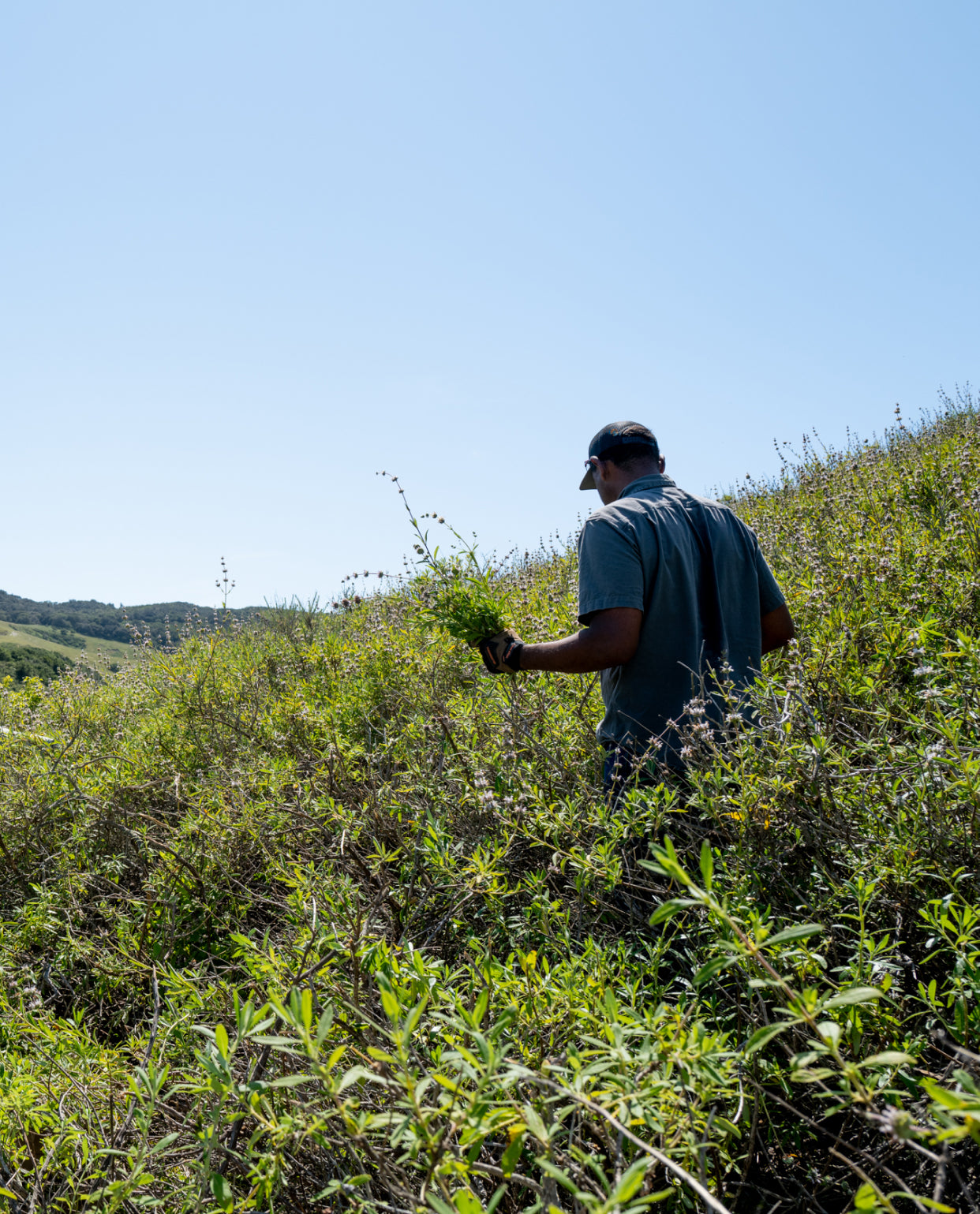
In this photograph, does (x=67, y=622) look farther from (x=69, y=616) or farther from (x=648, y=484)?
(x=648, y=484)

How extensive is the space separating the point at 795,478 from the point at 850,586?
4.10 m

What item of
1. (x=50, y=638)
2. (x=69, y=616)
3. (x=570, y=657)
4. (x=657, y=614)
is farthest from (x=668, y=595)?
(x=69, y=616)

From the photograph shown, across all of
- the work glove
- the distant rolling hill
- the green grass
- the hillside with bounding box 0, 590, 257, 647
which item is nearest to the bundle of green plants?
the work glove

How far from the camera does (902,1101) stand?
1.37 m

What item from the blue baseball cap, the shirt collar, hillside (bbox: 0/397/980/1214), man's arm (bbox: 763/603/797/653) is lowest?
hillside (bbox: 0/397/980/1214)

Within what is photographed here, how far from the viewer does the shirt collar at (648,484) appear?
10.3 ft

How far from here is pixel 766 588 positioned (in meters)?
3.10

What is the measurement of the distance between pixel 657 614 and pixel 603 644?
0.29 meters

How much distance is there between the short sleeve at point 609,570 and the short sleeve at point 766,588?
65cm

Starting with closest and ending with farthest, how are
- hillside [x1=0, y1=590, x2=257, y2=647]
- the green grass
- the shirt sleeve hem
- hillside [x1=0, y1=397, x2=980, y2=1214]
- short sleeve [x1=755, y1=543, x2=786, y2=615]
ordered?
hillside [x1=0, y1=397, x2=980, y2=1214]
the shirt sleeve hem
short sleeve [x1=755, y1=543, x2=786, y2=615]
the green grass
hillside [x1=0, y1=590, x2=257, y2=647]

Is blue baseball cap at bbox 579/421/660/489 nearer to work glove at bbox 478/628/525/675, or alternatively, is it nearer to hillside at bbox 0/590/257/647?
work glove at bbox 478/628/525/675

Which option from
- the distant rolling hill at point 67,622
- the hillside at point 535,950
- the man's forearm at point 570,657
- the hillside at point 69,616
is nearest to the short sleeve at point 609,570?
the man's forearm at point 570,657

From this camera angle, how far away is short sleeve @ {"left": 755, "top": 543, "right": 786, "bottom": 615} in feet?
10.1

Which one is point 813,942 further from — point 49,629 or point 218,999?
point 49,629
